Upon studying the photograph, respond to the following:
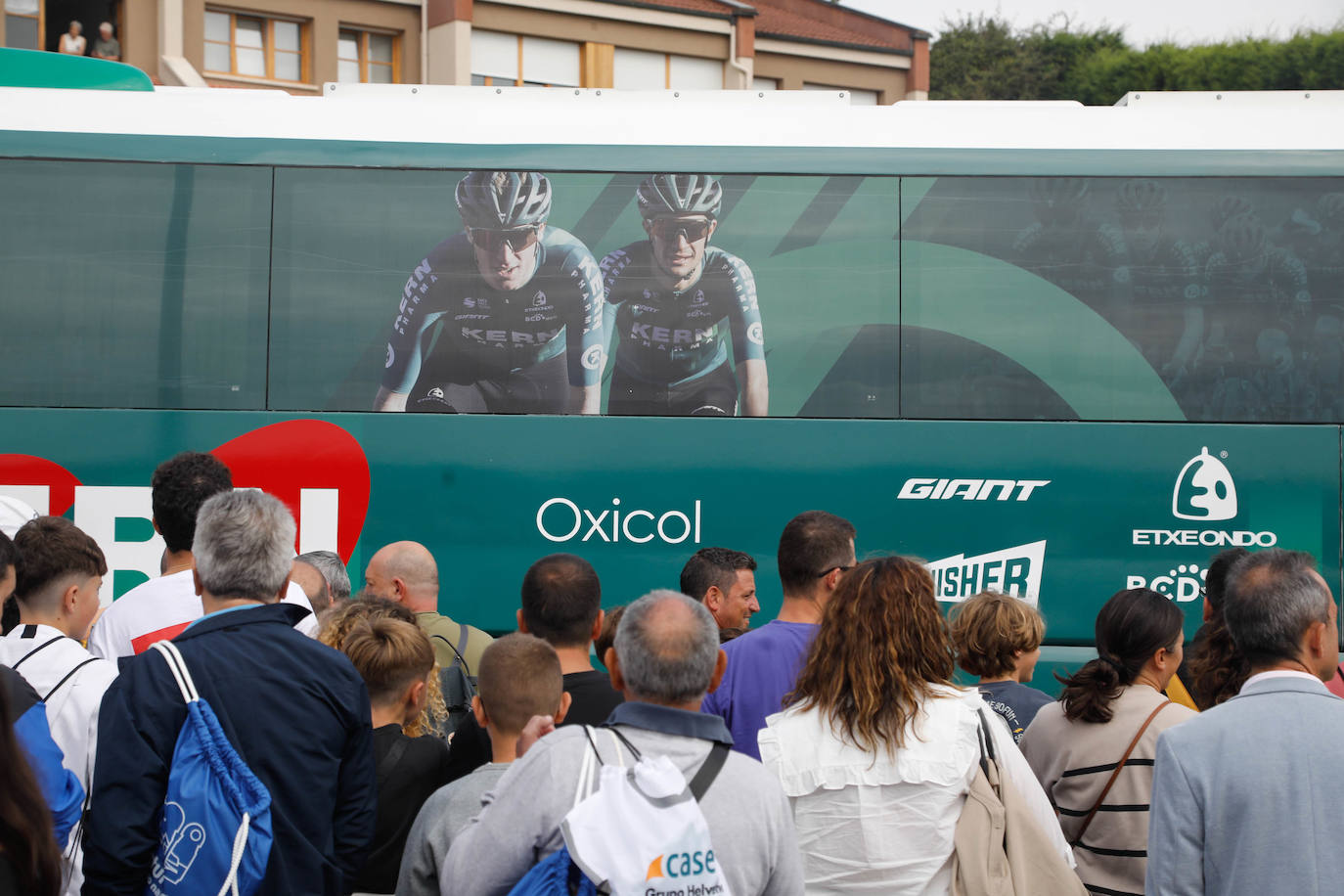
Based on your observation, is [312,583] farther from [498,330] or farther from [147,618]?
[498,330]

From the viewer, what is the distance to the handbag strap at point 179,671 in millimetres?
3055

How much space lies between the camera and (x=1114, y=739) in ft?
12.5

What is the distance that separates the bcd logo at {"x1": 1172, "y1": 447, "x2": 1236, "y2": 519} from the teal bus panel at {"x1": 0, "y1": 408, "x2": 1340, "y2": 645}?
0.4 inches

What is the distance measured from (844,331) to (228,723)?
4.64 metres

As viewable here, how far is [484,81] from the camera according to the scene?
31.2 metres

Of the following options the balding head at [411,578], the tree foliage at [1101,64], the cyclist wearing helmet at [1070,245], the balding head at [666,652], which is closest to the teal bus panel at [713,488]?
the cyclist wearing helmet at [1070,245]

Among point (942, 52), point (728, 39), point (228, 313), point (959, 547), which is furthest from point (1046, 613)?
→ point (942, 52)

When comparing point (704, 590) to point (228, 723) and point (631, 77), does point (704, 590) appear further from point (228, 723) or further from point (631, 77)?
point (631, 77)

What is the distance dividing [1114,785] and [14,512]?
5.50m

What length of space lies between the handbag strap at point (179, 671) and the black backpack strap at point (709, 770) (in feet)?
4.16

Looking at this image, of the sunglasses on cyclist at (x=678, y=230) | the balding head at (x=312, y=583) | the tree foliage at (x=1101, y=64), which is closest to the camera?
the balding head at (x=312, y=583)

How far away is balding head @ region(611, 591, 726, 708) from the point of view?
2.78 m

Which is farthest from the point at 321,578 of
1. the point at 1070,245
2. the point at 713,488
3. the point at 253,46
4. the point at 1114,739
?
the point at 253,46

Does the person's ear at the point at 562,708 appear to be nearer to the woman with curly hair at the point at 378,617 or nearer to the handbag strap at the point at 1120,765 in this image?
the woman with curly hair at the point at 378,617
